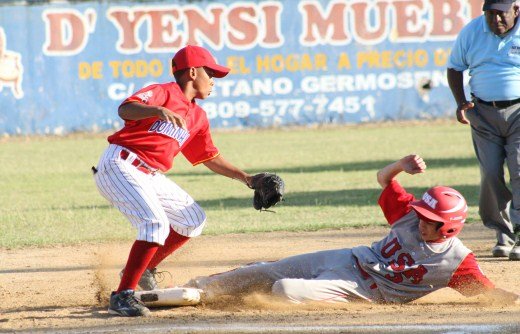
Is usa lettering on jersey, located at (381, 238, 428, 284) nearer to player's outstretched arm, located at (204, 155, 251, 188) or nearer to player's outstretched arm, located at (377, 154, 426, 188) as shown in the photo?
player's outstretched arm, located at (377, 154, 426, 188)

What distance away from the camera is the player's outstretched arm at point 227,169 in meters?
6.45

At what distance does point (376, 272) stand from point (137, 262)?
1356 mm

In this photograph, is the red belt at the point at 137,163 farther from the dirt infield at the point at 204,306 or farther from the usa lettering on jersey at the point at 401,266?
the usa lettering on jersey at the point at 401,266

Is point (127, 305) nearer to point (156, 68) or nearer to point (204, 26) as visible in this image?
point (156, 68)

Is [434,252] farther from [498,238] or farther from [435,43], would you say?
[435,43]

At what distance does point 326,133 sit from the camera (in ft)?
76.8

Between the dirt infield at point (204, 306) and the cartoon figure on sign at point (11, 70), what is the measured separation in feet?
48.8

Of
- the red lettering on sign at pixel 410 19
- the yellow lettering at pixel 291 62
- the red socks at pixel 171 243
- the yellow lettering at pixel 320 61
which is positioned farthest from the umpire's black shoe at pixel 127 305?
the red lettering on sign at pixel 410 19

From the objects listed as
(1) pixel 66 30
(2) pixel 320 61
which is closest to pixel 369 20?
(2) pixel 320 61

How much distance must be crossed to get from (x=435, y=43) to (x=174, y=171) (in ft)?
32.3

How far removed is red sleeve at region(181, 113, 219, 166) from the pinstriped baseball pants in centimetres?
40

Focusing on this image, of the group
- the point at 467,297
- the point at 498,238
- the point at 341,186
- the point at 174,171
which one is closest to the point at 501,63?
the point at 498,238

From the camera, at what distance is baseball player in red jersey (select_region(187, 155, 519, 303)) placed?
5.74m

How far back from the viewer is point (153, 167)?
6.00 metres
